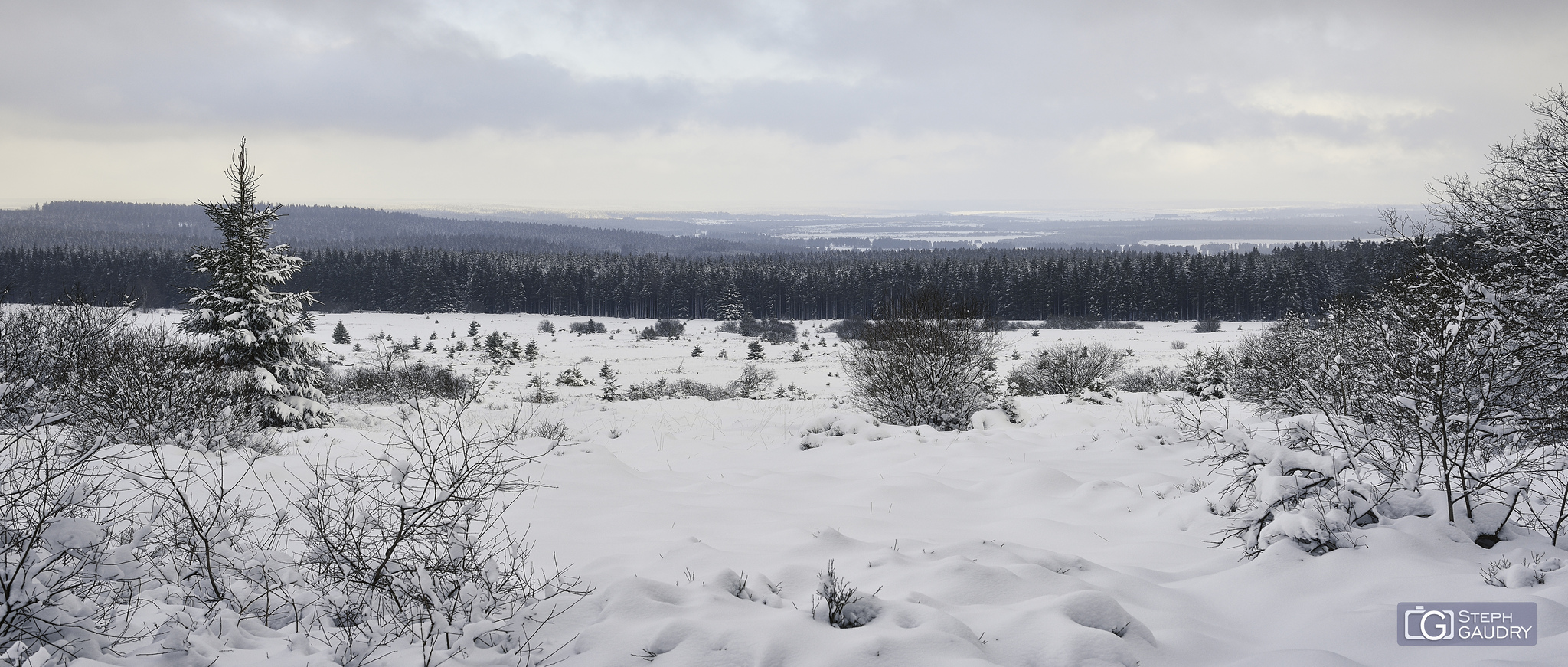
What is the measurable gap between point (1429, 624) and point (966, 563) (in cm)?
227

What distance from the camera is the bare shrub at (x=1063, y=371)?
77.0ft

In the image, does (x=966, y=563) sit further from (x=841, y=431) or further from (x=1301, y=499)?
(x=841, y=431)

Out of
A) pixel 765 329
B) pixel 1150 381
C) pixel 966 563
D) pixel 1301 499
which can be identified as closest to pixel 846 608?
pixel 966 563

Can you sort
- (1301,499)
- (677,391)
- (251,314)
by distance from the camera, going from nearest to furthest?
1. (1301,499)
2. (251,314)
3. (677,391)

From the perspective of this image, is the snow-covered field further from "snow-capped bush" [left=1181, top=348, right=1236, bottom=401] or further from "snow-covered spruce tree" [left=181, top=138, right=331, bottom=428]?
"snow-capped bush" [left=1181, top=348, right=1236, bottom=401]

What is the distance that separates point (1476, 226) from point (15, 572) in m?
17.2

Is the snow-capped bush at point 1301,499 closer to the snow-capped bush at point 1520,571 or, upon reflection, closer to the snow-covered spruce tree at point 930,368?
the snow-capped bush at point 1520,571

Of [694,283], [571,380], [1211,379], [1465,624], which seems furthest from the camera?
[694,283]

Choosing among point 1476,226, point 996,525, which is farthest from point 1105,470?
point 1476,226

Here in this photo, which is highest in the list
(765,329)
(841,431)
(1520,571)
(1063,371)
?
(1520,571)

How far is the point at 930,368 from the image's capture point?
13648mm

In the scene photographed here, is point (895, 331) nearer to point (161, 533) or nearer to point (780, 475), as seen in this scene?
point (780, 475)

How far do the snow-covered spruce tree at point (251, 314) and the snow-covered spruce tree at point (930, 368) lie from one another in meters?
12.1

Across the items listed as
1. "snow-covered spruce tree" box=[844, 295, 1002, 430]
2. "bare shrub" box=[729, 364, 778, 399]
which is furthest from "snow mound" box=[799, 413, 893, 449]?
"bare shrub" box=[729, 364, 778, 399]
